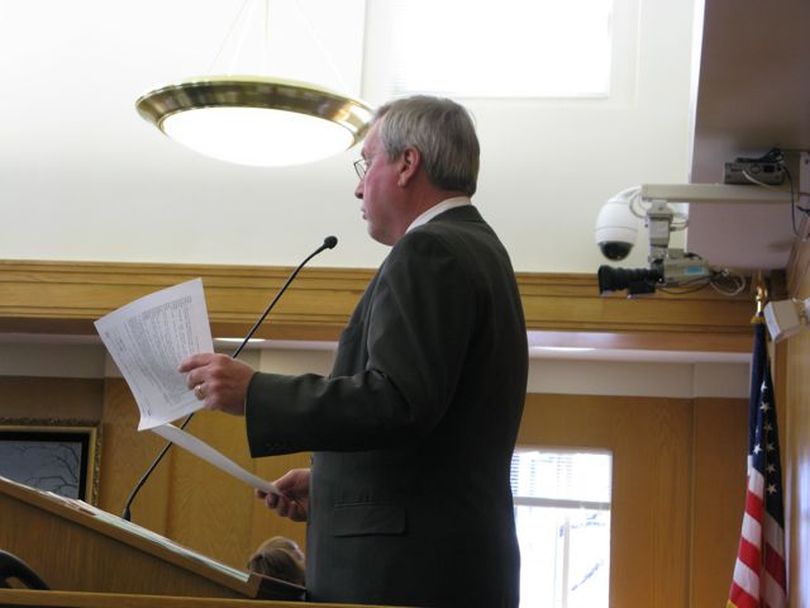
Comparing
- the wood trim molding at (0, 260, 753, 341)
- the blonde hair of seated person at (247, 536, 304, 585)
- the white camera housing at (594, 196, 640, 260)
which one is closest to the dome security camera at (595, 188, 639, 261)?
the white camera housing at (594, 196, 640, 260)

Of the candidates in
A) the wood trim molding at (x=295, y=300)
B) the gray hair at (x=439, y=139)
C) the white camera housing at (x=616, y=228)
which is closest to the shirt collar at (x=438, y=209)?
the gray hair at (x=439, y=139)

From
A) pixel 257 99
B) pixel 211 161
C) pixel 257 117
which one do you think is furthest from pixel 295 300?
pixel 257 99

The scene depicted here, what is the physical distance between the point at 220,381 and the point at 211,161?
14.0ft

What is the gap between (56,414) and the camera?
810cm

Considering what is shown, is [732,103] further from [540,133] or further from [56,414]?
[56,414]

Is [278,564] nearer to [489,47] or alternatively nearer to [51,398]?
[489,47]

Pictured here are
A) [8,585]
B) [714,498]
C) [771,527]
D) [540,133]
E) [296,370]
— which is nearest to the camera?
[8,585]

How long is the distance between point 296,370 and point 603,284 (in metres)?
3.26

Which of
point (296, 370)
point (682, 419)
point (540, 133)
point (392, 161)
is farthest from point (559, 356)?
point (392, 161)

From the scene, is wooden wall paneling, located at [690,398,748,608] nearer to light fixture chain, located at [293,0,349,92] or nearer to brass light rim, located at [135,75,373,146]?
light fixture chain, located at [293,0,349,92]

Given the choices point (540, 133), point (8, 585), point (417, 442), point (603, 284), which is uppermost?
point (540, 133)

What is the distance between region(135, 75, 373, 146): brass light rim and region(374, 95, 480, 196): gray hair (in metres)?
2.04

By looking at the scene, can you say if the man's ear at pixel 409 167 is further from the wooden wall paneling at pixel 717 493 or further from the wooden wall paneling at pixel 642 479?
the wooden wall paneling at pixel 642 479

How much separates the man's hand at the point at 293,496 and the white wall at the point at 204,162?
359 cm
